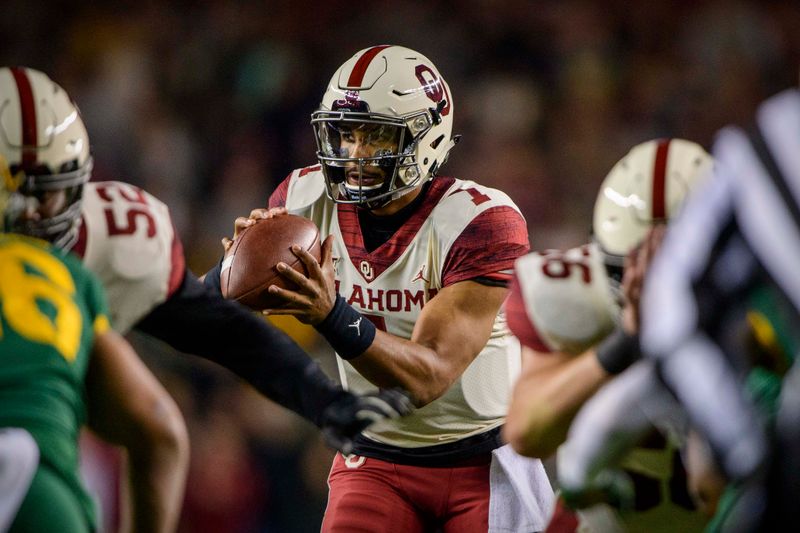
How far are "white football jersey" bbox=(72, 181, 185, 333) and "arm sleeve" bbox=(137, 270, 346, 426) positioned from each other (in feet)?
0.15

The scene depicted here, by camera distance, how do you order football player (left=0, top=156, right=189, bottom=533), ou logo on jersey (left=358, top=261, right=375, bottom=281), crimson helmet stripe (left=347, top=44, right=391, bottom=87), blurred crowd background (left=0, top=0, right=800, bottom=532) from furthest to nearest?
blurred crowd background (left=0, top=0, right=800, bottom=532)
crimson helmet stripe (left=347, top=44, right=391, bottom=87)
ou logo on jersey (left=358, top=261, right=375, bottom=281)
football player (left=0, top=156, right=189, bottom=533)

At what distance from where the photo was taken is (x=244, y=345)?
2580mm

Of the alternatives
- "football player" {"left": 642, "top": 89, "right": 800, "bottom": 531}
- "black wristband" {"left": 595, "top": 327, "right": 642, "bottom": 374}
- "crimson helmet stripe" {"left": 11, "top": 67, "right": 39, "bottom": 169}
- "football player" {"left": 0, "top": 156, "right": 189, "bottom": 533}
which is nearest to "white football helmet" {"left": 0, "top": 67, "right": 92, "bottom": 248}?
"crimson helmet stripe" {"left": 11, "top": 67, "right": 39, "bottom": 169}

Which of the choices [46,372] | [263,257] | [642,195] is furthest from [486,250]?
[46,372]

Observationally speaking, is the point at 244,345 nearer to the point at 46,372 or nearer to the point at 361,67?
the point at 46,372

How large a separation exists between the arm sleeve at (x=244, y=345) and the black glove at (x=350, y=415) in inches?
2.0

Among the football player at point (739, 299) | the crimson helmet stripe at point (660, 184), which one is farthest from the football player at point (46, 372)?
the crimson helmet stripe at point (660, 184)

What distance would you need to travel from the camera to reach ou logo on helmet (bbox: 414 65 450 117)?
379cm

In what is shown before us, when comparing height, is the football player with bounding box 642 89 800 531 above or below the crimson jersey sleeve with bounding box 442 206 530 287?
above

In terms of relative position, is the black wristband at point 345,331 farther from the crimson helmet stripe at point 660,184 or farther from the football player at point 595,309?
the crimson helmet stripe at point 660,184

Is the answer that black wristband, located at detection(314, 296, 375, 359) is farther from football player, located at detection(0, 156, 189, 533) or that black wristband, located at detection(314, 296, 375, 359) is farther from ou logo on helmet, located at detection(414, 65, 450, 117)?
ou logo on helmet, located at detection(414, 65, 450, 117)

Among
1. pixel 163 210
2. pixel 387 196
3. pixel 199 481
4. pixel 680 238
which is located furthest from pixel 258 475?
pixel 680 238

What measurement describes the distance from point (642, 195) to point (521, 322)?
0.38 meters

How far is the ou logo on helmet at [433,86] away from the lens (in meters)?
3.79
